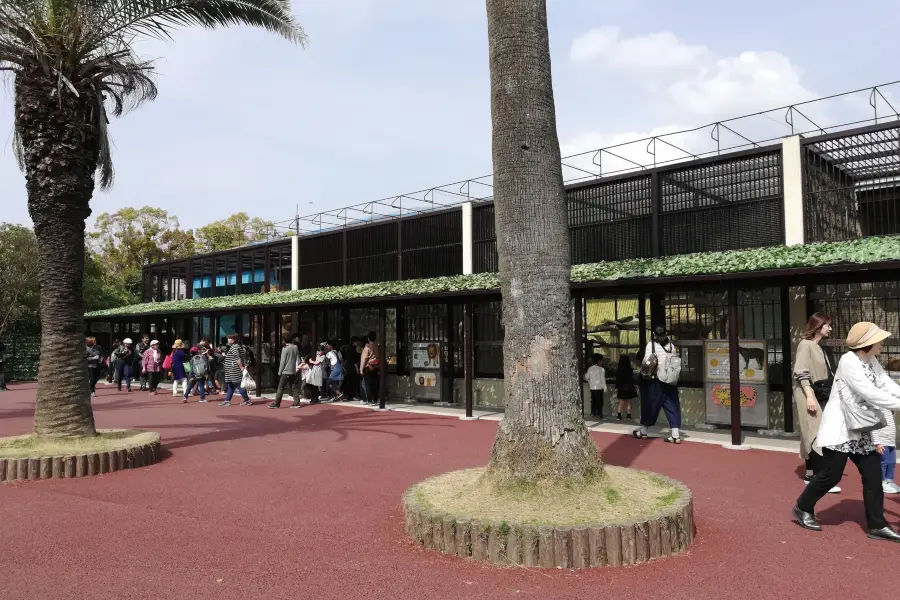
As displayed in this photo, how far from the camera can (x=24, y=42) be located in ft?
27.0

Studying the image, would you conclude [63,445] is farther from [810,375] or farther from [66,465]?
[810,375]

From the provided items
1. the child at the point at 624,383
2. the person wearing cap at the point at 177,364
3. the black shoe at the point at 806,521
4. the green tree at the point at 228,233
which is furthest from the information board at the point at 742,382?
the green tree at the point at 228,233

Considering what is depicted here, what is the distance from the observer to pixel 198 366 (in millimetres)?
16172

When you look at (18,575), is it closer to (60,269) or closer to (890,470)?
(60,269)

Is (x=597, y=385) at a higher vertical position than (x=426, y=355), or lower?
lower

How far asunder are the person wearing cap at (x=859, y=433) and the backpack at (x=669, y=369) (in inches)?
165

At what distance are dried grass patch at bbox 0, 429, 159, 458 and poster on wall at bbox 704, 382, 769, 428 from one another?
27.2 feet

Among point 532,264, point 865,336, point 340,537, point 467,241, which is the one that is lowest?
point 340,537

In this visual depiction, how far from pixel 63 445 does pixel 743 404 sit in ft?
31.7

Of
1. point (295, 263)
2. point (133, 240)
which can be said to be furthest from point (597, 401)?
point (133, 240)

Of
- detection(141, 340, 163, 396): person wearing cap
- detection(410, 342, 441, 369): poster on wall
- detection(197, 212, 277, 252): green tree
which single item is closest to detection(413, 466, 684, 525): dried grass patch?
detection(410, 342, 441, 369): poster on wall

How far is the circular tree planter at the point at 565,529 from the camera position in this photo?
4.36m

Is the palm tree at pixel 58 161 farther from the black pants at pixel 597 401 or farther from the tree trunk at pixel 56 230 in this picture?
the black pants at pixel 597 401

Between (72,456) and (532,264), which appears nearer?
(532,264)
